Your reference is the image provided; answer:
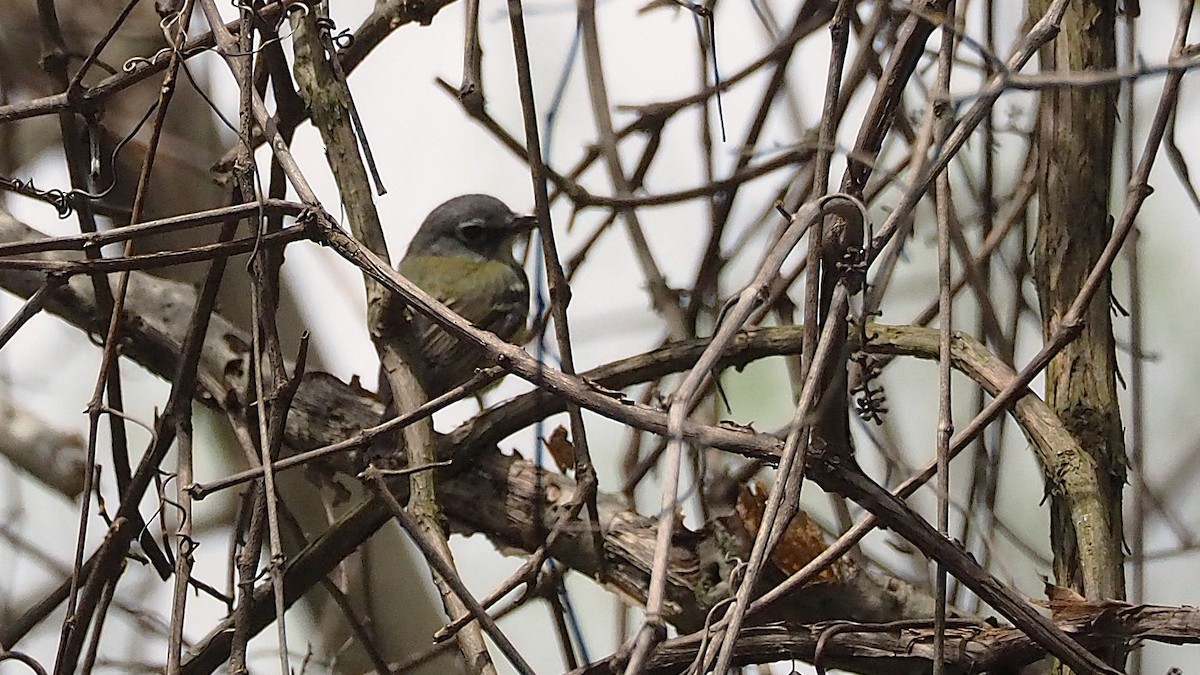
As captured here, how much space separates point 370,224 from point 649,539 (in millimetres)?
516

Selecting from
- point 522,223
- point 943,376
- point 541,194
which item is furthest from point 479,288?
point 943,376

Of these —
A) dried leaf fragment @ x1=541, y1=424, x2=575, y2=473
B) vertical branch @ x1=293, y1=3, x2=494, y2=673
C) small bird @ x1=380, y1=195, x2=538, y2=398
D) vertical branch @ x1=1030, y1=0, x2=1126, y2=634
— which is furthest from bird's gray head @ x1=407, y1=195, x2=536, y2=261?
vertical branch @ x1=1030, y1=0, x2=1126, y2=634

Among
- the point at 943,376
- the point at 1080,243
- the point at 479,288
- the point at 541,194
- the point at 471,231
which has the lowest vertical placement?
the point at 943,376

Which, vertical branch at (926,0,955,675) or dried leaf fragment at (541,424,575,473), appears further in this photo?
dried leaf fragment at (541,424,575,473)

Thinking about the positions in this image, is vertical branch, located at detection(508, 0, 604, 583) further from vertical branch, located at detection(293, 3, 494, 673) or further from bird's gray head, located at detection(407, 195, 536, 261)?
bird's gray head, located at detection(407, 195, 536, 261)

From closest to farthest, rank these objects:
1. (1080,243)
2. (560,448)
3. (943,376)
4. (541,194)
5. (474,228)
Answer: (943,376) → (541,194) → (1080,243) → (560,448) → (474,228)

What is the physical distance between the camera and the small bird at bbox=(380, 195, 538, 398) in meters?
1.98

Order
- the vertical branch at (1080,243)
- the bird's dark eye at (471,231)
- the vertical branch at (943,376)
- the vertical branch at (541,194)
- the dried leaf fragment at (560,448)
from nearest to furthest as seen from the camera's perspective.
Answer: the vertical branch at (943,376) < the vertical branch at (541,194) < the vertical branch at (1080,243) < the dried leaf fragment at (560,448) < the bird's dark eye at (471,231)

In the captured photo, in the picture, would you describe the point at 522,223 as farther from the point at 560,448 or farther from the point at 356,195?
the point at 356,195

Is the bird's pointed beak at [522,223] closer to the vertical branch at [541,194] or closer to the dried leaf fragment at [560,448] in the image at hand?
the dried leaf fragment at [560,448]

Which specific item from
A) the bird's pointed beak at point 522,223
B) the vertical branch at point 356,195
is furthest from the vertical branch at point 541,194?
the bird's pointed beak at point 522,223

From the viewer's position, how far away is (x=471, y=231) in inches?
85.7

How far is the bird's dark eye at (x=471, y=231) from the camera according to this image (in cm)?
218

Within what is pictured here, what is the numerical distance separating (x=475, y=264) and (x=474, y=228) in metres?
0.09
